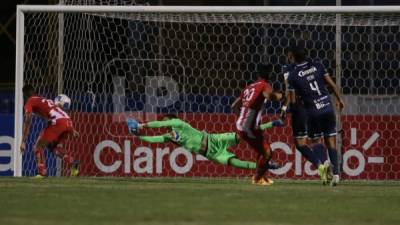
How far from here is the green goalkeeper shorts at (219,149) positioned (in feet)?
59.6

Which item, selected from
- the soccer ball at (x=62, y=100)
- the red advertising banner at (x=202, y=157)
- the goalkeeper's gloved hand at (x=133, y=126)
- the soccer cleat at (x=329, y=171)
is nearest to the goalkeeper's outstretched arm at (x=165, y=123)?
the goalkeeper's gloved hand at (x=133, y=126)

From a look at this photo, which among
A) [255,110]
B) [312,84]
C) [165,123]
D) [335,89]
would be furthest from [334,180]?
[165,123]

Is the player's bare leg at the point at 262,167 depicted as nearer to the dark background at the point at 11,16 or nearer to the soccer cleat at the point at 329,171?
the soccer cleat at the point at 329,171

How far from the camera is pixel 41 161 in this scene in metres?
18.4

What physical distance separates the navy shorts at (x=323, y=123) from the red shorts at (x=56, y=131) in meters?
4.69

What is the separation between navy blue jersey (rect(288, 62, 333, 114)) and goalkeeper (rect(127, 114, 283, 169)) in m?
2.09

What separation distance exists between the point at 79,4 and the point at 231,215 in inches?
406

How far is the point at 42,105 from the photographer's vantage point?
1853 cm

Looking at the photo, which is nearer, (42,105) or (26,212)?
(26,212)

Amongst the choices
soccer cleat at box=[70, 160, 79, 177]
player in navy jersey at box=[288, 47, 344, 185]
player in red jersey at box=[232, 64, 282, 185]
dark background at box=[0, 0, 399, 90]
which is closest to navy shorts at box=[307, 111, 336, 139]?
player in navy jersey at box=[288, 47, 344, 185]

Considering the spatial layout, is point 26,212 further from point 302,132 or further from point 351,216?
point 302,132

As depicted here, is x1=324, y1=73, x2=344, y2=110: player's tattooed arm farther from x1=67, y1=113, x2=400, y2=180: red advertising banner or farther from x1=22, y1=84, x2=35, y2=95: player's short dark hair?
x1=22, y1=84, x2=35, y2=95: player's short dark hair

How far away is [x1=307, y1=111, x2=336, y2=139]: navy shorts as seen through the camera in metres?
15.8

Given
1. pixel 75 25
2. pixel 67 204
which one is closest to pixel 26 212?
pixel 67 204
